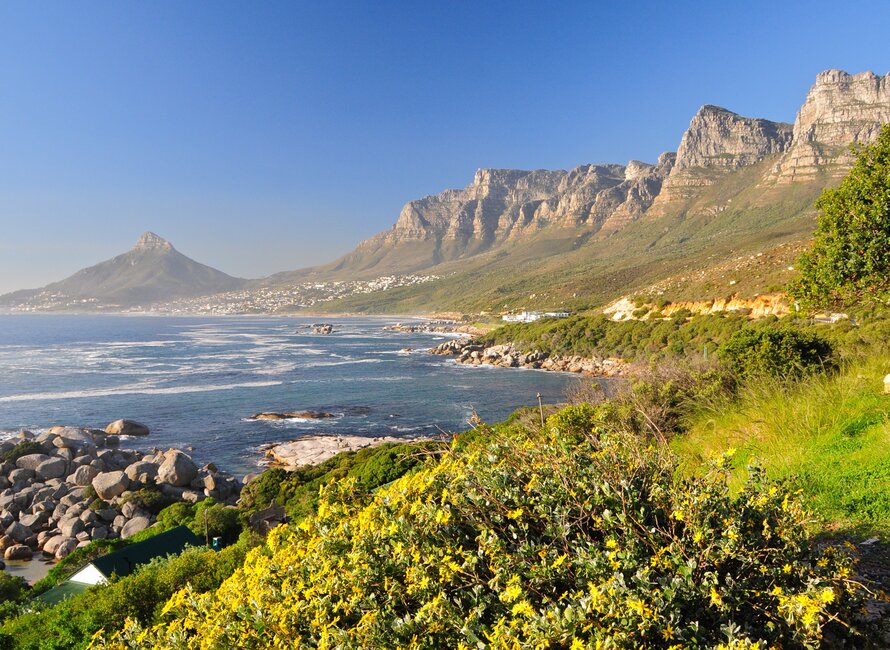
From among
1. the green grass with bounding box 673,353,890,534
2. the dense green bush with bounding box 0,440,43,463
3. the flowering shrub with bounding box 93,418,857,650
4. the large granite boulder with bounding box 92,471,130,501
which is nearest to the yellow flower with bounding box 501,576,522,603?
the flowering shrub with bounding box 93,418,857,650

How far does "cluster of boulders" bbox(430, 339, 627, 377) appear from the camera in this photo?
187ft

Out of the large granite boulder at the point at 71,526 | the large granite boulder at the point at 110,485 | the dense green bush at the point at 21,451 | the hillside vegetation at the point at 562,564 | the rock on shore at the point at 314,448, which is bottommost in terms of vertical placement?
the rock on shore at the point at 314,448

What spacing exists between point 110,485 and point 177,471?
3.05 meters

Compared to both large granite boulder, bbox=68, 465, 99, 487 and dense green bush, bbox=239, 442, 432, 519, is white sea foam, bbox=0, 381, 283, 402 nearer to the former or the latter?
large granite boulder, bbox=68, 465, 99, 487

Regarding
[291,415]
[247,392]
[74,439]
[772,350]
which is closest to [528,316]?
[247,392]

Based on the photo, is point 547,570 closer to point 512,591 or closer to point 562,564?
point 562,564

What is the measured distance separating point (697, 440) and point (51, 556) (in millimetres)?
24632

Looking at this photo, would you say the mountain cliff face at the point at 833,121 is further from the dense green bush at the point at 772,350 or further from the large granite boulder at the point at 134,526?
the large granite boulder at the point at 134,526

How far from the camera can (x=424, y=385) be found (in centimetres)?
5300

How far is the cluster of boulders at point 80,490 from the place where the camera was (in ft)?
72.7

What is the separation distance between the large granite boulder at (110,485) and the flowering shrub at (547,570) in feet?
84.8

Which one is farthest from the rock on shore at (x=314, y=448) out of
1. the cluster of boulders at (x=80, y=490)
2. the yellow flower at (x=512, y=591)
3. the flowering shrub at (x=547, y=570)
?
the yellow flower at (x=512, y=591)

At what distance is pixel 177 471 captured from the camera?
2634 centimetres

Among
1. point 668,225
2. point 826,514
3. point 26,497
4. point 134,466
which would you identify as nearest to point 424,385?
point 134,466
